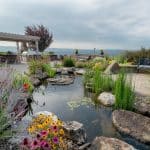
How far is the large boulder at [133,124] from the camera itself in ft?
15.4

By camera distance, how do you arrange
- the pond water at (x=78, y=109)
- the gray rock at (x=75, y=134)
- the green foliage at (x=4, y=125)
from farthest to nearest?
the pond water at (x=78, y=109) < the gray rock at (x=75, y=134) < the green foliage at (x=4, y=125)

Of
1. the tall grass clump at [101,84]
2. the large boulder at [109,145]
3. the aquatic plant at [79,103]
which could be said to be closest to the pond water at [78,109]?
the aquatic plant at [79,103]

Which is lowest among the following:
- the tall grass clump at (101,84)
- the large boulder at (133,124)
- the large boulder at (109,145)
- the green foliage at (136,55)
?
the large boulder at (133,124)

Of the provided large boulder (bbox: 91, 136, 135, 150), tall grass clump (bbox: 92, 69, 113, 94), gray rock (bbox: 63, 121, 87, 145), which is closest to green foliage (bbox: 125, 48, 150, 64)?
tall grass clump (bbox: 92, 69, 113, 94)

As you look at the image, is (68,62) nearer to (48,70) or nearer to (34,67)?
(48,70)

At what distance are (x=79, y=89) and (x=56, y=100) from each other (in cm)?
202

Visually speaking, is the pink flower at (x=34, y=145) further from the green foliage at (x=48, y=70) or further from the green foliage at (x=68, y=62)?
the green foliage at (x=68, y=62)

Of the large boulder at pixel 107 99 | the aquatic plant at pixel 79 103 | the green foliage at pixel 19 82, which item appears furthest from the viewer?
the aquatic plant at pixel 79 103

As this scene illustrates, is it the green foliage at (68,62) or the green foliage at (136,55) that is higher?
the green foliage at (136,55)

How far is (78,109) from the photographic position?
6.68 m

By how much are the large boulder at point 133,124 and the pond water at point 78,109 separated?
0.11 metres

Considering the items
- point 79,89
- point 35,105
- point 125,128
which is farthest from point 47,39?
point 125,128

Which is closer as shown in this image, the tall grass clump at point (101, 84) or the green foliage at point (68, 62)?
the tall grass clump at point (101, 84)

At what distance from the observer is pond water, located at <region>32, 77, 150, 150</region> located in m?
5.05
